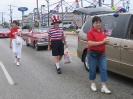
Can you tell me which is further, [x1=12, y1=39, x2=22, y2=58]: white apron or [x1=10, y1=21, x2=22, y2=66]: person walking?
[x1=12, y1=39, x2=22, y2=58]: white apron

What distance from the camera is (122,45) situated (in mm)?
5426

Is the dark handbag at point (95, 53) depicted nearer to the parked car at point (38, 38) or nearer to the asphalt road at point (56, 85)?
the asphalt road at point (56, 85)

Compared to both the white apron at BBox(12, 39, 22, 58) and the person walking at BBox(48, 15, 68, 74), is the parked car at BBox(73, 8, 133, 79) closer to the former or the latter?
the person walking at BBox(48, 15, 68, 74)

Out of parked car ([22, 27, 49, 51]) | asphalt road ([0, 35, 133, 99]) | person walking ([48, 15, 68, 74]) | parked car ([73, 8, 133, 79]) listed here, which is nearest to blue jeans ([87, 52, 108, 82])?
asphalt road ([0, 35, 133, 99])

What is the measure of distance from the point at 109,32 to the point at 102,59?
1.22 meters

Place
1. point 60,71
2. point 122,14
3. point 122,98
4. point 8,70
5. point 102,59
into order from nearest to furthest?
1. point 122,98
2. point 102,59
3. point 122,14
4. point 60,71
5. point 8,70

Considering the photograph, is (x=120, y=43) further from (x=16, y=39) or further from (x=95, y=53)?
(x=16, y=39)

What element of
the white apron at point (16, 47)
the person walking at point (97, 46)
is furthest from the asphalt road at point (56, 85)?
the white apron at point (16, 47)

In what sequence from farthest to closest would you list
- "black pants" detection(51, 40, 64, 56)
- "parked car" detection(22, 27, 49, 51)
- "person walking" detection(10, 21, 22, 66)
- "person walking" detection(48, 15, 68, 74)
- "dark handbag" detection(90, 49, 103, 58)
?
"parked car" detection(22, 27, 49, 51) < "person walking" detection(10, 21, 22, 66) < "black pants" detection(51, 40, 64, 56) < "person walking" detection(48, 15, 68, 74) < "dark handbag" detection(90, 49, 103, 58)

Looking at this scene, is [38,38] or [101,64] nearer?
[101,64]

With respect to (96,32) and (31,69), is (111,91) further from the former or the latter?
(31,69)

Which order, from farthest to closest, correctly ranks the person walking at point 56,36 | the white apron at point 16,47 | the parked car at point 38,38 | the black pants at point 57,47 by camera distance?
the parked car at point 38,38, the white apron at point 16,47, the black pants at point 57,47, the person walking at point 56,36

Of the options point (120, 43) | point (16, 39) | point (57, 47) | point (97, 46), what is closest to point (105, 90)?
point (97, 46)

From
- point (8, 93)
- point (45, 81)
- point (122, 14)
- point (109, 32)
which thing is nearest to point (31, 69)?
point (45, 81)
